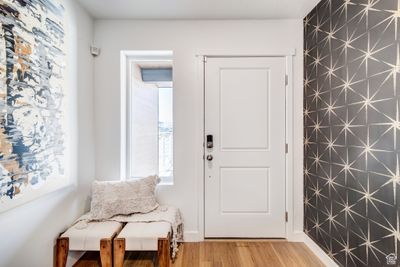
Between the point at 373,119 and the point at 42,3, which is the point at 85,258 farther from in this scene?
the point at 373,119

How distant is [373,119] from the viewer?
4.91 feet

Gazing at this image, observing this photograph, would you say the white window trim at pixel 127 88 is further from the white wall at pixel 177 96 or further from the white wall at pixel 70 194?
the white wall at pixel 70 194

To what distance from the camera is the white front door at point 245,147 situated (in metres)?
2.46

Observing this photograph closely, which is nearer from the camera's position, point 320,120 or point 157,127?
point 320,120

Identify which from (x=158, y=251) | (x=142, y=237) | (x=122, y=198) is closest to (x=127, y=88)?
(x=122, y=198)

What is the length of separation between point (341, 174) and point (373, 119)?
53 cm

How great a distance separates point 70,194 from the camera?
200cm

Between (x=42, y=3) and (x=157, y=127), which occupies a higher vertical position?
(x=42, y=3)

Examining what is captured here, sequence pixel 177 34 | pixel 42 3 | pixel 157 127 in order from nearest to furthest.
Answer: pixel 42 3 → pixel 177 34 → pixel 157 127

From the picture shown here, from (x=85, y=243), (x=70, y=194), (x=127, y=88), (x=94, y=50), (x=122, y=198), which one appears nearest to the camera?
(x=85, y=243)

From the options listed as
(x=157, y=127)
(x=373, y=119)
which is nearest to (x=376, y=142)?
(x=373, y=119)

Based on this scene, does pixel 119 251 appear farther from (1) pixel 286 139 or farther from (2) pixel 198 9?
(2) pixel 198 9

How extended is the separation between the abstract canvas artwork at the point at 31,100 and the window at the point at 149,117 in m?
0.82

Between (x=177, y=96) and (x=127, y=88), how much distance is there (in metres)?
0.61
